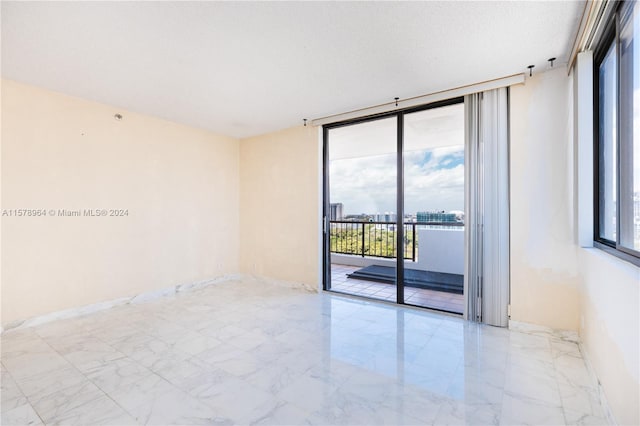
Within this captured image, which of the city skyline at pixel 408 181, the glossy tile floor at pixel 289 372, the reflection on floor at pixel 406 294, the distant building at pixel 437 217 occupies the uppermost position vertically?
the city skyline at pixel 408 181

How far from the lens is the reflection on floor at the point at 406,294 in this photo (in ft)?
12.2

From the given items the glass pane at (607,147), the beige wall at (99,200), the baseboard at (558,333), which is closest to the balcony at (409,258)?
the baseboard at (558,333)

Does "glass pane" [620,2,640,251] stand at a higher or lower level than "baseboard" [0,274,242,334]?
higher

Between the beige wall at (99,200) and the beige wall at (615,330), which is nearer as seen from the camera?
the beige wall at (615,330)

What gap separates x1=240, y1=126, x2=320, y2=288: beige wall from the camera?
4.53 metres

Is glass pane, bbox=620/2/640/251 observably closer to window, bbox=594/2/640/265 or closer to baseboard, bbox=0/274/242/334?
window, bbox=594/2/640/265

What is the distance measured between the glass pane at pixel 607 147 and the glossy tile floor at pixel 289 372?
114 cm

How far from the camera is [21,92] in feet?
10.0

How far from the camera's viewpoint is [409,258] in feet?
15.7

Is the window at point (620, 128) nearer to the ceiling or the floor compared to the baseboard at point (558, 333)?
nearer to the ceiling

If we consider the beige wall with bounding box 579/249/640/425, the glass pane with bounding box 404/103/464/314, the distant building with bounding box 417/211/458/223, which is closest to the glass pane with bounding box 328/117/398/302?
the glass pane with bounding box 404/103/464/314

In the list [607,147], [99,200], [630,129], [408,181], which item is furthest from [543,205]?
[99,200]

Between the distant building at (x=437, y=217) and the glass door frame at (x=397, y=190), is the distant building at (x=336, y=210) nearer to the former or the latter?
the glass door frame at (x=397, y=190)

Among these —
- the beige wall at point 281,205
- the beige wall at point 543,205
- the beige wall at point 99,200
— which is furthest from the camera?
the beige wall at point 281,205
